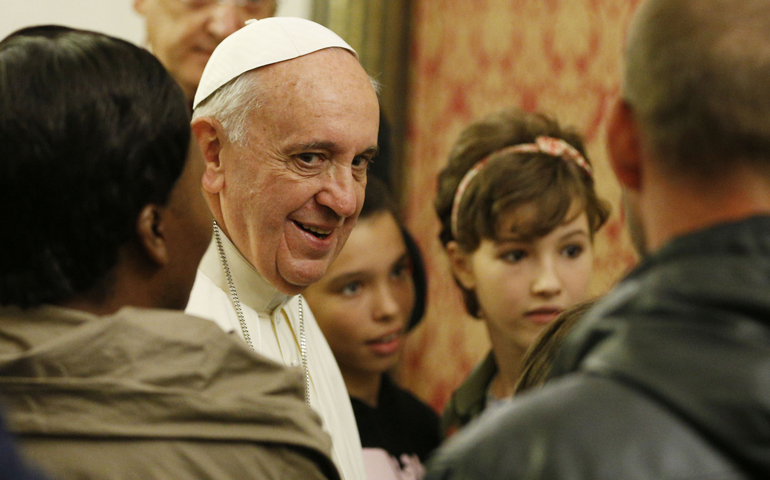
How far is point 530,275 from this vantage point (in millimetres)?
2619

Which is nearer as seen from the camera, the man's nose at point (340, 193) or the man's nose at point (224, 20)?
the man's nose at point (340, 193)

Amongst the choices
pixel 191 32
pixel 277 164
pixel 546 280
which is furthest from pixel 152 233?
pixel 191 32

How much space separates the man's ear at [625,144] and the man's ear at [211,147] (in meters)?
1.03

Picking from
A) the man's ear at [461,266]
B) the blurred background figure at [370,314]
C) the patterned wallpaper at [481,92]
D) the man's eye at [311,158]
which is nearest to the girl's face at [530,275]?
the man's ear at [461,266]

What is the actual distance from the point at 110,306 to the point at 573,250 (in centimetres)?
175

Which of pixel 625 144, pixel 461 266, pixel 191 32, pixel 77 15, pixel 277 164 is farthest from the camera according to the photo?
pixel 77 15

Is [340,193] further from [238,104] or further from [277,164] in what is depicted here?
[238,104]

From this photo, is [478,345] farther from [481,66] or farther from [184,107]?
[184,107]

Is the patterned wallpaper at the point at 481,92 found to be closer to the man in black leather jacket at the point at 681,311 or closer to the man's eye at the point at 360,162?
the man's eye at the point at 360,162

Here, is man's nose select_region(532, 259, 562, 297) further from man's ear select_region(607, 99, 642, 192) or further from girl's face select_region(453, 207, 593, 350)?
man's ear select_region(607, 99, 642, 192)

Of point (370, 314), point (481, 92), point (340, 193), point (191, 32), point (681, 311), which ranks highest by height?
point (681, 311)

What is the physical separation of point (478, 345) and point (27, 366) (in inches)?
153

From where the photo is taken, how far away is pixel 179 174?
1283 millimetres

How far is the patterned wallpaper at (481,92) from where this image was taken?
176 inches
